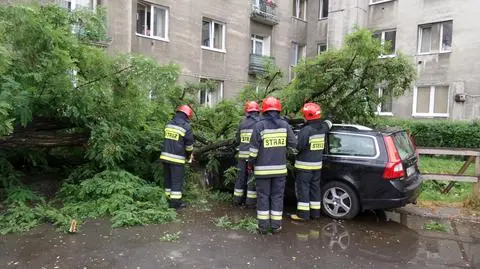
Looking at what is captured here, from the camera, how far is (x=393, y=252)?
5453 mm

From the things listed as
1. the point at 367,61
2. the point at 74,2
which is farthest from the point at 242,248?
the point at 74,2

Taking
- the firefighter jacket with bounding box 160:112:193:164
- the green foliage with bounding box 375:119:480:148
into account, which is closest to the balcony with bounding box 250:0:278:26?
the green foliage with bounding box 375:119:480:148

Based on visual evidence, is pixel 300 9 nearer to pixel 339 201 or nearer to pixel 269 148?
pixel 339 201

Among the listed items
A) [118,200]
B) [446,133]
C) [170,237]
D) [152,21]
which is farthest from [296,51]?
[170,237]

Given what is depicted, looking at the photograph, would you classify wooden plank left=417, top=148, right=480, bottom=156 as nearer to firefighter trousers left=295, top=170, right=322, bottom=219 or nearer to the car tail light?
the car tail light

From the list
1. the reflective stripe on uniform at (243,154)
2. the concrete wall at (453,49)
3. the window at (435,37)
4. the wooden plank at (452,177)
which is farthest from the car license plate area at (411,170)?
the window at (435,37)

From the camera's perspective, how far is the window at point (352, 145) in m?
6.71

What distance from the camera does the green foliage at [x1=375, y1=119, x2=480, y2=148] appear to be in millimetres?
16172

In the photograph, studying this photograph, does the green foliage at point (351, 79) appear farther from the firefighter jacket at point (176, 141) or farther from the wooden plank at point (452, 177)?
the firefighter jacket at point (176, 141)

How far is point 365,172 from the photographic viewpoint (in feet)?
21.7

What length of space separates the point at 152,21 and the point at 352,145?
42.3 ft

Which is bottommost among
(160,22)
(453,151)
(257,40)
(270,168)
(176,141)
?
(270,168)

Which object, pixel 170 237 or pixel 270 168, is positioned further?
pixel 270 168

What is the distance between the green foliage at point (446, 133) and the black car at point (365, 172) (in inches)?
387
